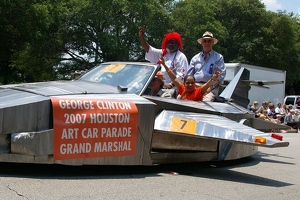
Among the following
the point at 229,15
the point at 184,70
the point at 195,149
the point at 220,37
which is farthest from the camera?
the point at 229,15

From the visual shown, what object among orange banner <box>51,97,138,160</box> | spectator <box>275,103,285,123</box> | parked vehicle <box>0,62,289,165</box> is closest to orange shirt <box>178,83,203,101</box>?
parked vehicle <box>0,62,289,165</box>

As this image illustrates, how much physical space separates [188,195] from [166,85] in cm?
320

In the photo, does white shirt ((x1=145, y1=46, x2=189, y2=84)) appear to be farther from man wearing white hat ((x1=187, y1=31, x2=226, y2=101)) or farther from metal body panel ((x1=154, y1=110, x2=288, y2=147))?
metal body panel ((x1=154, y1=110, x2=288, y2=147))

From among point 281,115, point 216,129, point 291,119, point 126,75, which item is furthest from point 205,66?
point 281,115

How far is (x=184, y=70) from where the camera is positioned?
8266mm

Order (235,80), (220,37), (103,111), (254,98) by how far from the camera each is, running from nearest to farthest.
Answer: (103,111)
(235,80)
(254,98)
(220,37)

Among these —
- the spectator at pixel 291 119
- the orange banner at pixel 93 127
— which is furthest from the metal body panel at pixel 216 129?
the spectator at pixel 291 119

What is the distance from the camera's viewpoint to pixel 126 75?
21.0ft

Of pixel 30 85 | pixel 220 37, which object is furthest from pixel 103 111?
pixel 220 37

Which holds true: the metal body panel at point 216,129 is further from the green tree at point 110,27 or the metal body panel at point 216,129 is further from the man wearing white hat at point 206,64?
the green tree at point 110,27

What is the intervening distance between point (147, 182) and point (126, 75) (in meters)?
Result: 1.76

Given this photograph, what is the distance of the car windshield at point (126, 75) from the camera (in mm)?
6164

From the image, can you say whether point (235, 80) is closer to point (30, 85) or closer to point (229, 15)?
point (30, 85)

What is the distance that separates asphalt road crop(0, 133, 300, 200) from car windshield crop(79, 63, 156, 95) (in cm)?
116
